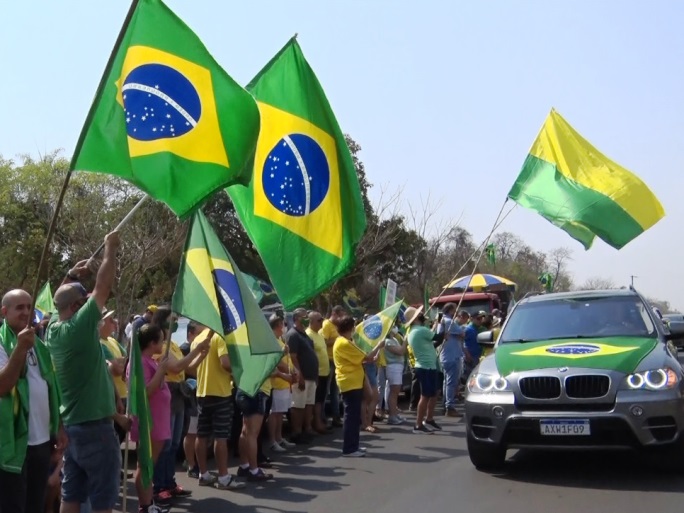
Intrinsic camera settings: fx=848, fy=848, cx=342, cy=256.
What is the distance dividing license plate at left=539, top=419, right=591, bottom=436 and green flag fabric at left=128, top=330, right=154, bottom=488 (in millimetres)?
3667

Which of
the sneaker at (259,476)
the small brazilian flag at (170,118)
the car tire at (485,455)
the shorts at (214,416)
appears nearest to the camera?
the small brazilian flag at (170,118)

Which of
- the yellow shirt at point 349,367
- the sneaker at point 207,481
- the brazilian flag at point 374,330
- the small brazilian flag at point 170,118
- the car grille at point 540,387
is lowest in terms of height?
the sneaker at point 207,481

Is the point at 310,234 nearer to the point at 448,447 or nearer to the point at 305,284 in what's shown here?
the point at 305,284

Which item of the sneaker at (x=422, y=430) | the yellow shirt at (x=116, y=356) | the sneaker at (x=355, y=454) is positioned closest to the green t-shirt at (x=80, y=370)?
the yellow shirt at (x=116, y=356)

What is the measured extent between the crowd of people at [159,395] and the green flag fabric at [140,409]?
0.09 metres

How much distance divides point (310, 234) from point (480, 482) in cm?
368

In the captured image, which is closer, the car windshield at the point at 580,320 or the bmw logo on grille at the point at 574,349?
the bmw logo on grille at the point at 574,349

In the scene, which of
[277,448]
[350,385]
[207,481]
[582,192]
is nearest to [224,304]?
[207,481]

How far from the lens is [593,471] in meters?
8.55

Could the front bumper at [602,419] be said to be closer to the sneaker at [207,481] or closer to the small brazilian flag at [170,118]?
the sneaker at [207,481]

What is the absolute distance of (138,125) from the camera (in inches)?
205

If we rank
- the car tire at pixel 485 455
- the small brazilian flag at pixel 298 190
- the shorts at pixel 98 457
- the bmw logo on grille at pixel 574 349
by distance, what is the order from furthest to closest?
the car tire at pixel 485 455 < the bmw logo on grille at pixel 574 349 < the small brazilian flag at pixel 298 190 < the shorts at pixel 98 457

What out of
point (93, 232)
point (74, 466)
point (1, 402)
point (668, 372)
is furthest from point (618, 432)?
point (93, 232)

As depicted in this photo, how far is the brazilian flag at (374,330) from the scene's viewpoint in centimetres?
1264
